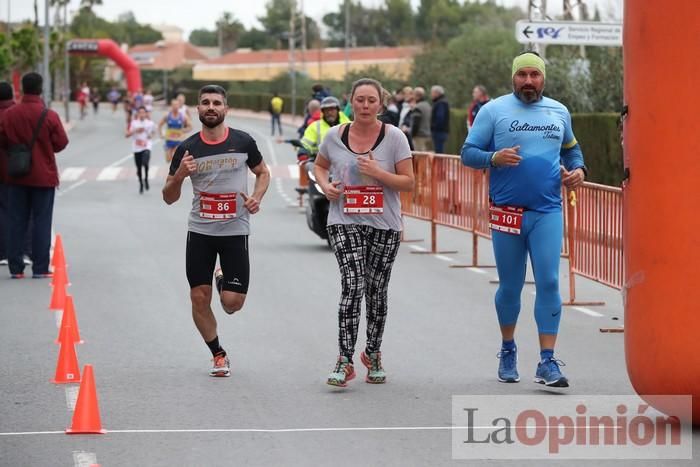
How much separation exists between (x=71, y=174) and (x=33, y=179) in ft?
77.6

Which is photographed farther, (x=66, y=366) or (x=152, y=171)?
(x=152, y=171)

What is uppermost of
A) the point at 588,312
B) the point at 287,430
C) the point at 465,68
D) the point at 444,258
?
the point at 465,68

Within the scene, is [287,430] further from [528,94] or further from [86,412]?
[528,94]

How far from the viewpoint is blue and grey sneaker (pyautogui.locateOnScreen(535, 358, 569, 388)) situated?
912 cm

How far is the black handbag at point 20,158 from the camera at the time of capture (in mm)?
15188

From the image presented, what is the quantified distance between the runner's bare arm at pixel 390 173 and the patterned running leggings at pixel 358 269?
0.30m

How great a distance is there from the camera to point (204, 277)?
9828 millimetres

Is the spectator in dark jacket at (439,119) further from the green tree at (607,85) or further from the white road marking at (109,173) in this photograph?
the white road marking at (109,173)

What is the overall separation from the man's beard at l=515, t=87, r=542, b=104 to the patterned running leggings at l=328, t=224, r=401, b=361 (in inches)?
44.6

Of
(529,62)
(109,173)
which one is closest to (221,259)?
(529,62)

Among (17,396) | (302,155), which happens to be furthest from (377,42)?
(17,396)

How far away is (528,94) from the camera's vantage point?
30.0 feet

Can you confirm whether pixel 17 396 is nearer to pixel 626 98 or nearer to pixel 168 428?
pixel 168 428

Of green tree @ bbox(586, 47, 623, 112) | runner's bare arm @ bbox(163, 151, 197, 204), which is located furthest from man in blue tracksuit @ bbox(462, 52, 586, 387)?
green tree @ bbox(586, 47, 623, 112)
